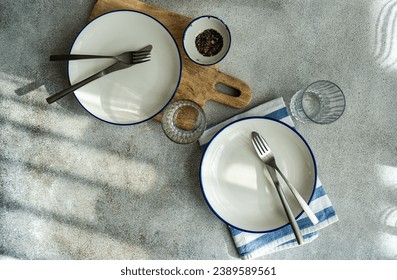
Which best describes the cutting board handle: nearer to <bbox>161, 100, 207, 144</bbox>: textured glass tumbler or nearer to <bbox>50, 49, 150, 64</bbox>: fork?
<bbox>161, 100, 207, 144</bbox>: textured glass tumbler

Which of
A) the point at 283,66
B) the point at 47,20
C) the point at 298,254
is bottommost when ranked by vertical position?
the point at 298,254

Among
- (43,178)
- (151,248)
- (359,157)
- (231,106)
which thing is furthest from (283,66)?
(43,178)

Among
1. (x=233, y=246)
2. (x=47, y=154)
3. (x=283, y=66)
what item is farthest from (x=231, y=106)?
(x=47, y=154)

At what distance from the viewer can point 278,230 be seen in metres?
0.97

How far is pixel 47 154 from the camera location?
990mm

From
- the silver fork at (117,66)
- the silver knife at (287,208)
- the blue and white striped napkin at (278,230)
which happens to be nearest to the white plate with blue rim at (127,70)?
the silver fork at (117,66)

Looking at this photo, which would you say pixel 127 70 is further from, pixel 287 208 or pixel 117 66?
pixel 287 208

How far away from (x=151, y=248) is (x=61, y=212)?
0.83ft

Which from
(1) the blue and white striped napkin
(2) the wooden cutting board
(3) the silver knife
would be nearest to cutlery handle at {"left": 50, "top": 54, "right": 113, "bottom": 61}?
(2) the wooden cutting board

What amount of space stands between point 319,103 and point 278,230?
351 mm

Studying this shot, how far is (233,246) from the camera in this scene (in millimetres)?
1001

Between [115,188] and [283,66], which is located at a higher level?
[283,66]

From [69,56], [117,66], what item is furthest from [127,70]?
[69,56]

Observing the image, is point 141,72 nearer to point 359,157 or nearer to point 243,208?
point 243,208
